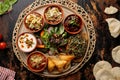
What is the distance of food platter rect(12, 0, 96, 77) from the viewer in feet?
9.83

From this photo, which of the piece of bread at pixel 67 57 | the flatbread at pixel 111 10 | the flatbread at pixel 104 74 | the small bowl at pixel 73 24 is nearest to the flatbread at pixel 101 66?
the flatbread at pixel 104 74

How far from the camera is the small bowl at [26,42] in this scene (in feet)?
9.78

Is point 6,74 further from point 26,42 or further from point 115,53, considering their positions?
point 115,53

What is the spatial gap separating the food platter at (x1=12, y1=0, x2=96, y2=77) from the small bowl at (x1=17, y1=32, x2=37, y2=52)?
62 millimetres

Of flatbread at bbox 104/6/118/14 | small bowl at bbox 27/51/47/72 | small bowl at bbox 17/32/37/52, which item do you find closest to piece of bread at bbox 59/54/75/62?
small bowl at bbox 27/51/47/72

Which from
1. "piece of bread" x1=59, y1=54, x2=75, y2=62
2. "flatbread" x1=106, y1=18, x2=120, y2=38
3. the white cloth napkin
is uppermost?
"flatbread" x1=106, y1=18, x2=120, y2=38

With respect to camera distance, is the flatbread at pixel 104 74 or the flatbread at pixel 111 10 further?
the flatbread at pixel 111 10

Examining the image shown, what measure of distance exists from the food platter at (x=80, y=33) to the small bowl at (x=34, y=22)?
0.19ft

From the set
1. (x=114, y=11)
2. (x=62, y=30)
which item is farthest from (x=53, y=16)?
(x=114, y=11)

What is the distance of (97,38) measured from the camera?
3072 millimetres

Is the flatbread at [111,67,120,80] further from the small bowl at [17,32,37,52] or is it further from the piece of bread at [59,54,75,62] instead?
the small bowl at [17,32,37,52]

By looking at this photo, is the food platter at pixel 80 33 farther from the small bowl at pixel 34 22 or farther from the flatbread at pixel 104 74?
the flatbread at pixel 104 74

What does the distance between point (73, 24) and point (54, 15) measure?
0.61 ft

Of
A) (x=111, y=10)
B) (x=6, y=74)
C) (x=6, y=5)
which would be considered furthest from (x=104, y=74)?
(x=6, y=5)
